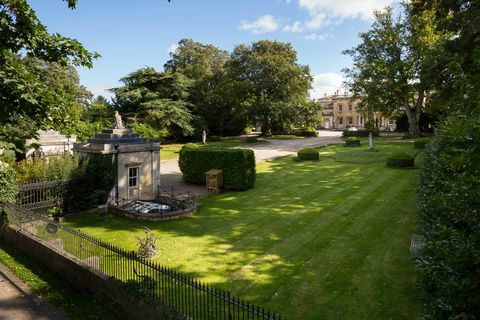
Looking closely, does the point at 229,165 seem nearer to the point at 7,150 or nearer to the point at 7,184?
the point at 7,184

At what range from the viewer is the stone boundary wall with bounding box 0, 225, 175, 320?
27.0ft

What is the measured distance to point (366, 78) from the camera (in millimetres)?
52250

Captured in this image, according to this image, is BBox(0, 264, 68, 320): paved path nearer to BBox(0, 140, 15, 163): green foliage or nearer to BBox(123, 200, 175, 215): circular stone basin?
BBox(0, 140, 15, 163): green foliage

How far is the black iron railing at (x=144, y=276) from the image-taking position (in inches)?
303

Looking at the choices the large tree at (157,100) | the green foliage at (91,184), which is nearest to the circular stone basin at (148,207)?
the green foliage at (91,184)

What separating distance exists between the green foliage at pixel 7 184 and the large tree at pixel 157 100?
30.9 meters

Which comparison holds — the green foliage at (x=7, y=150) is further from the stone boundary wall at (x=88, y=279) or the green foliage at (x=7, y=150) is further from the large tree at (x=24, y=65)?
the stone boundary wall at (x=88, y=279)

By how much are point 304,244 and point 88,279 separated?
7264mm

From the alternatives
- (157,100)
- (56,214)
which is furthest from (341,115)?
(56,214)

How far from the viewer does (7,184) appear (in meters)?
15.8

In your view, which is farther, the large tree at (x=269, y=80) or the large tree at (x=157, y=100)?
the large tree at (x=269, y=80)

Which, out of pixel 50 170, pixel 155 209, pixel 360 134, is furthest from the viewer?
pixel 360 134

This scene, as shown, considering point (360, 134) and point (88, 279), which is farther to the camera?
point (360, 134)

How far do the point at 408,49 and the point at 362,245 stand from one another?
45.1 m
